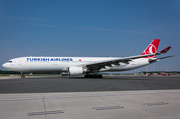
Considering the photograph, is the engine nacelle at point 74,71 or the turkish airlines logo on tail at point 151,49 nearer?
the engine nacelle at point 74,71

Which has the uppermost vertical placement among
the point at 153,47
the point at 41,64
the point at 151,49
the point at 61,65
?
the point at 153,47

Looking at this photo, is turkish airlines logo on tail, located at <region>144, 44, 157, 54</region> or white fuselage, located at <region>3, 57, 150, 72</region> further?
turkish airlines logo on tail, located at <region>144, 44, 157, 54</region>

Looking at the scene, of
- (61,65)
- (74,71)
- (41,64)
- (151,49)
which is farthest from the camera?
(151,49)

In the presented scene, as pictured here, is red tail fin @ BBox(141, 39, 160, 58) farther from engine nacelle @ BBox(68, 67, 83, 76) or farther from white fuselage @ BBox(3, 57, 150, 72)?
engine nacelle @ BBox(68, 67, 83, 76)

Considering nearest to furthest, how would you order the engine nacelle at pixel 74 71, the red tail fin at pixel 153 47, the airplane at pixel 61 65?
the engine nacelle at pixel 74 71 < the airplane at pixel 61 65 < the red tail fin at pixel 153 47

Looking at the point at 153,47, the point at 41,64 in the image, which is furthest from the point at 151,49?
the point at 41,64

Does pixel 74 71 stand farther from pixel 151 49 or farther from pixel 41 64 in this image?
pixel 151 49

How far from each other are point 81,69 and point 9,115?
20491 millimetres

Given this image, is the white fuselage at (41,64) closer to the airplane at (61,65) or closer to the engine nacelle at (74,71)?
the airplane at (61,65)

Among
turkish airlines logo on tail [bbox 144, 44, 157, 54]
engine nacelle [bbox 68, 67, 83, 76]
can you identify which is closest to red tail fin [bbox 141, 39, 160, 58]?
turkish airlines logo on tail [bbox 144, 44, 157, 54]

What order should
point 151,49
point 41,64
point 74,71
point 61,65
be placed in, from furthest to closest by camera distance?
point 151,49, point 61,65, point 41,64, point 74,71

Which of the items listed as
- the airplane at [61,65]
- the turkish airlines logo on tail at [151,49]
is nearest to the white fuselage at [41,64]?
the airplane at [61,65]

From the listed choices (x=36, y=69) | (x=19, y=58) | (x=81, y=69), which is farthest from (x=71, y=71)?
(x=19, y=58)

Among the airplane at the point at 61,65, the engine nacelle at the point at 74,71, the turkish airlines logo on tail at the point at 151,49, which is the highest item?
the turkish airlines logo on tail at the point at 151,49
